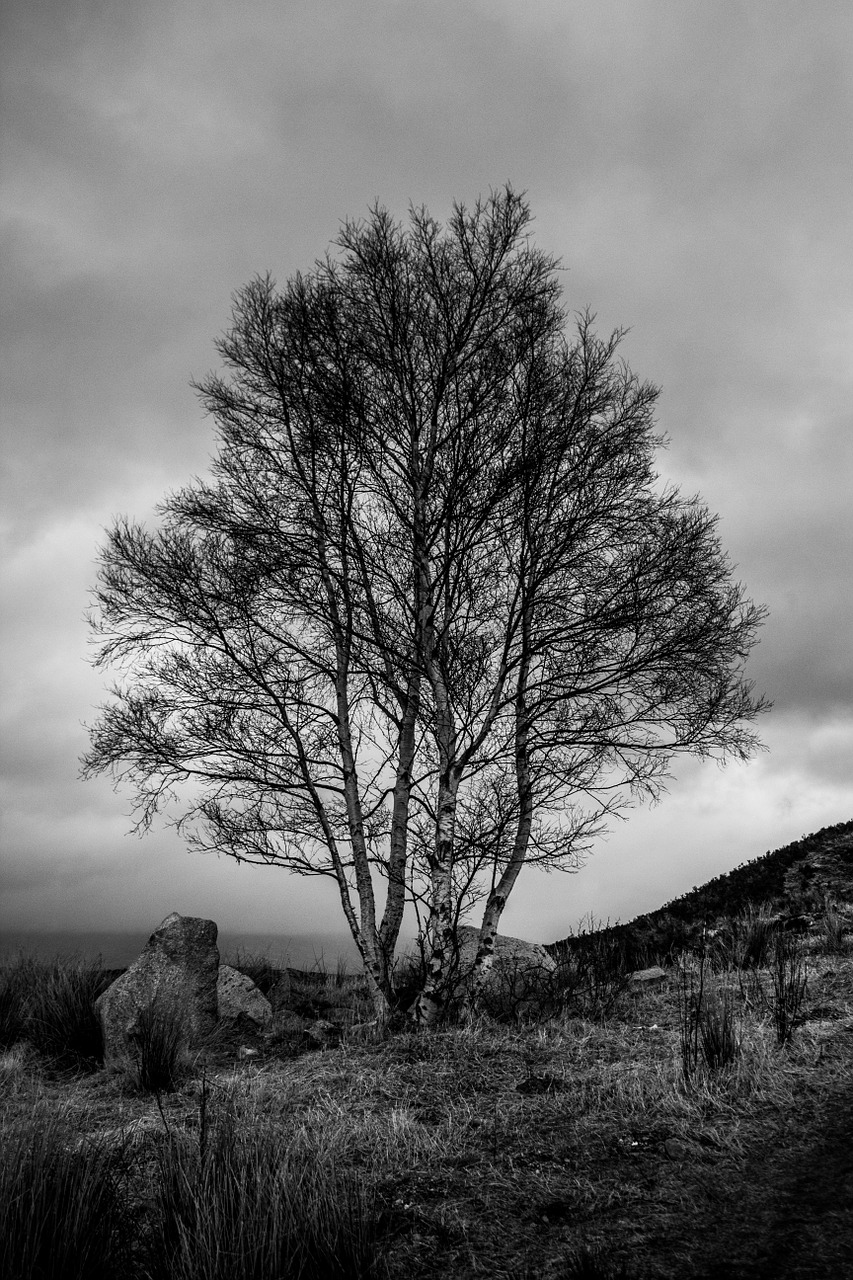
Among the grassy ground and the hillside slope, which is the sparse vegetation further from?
the hillside slope

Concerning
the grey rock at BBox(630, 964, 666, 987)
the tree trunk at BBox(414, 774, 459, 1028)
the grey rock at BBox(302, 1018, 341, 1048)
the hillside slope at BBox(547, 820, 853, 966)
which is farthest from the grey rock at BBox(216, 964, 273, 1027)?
the hillside slope at BBox(547, 820, 853, 966)

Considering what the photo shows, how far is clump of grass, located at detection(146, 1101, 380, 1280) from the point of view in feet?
11.4

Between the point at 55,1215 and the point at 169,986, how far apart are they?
231 inches

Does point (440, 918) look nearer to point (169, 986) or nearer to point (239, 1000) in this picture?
point (169, 986)

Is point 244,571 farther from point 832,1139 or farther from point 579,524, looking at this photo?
point 832,1139

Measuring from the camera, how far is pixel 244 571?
29.5 feet

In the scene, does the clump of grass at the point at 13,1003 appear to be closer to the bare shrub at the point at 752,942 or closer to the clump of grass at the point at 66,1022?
the clump of grass at the point at 66,1022

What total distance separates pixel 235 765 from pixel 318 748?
0.87 meters

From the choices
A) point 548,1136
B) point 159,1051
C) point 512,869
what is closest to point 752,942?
point 512,869

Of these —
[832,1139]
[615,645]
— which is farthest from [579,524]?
[832,1139]

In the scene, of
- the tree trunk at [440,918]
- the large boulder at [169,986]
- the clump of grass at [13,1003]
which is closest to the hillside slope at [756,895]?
the tree trunk at [440,918]

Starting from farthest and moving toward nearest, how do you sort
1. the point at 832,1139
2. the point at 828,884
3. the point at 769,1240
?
1. the point at 828,884
2. the point at 832,1139
3. the point at 769,1240

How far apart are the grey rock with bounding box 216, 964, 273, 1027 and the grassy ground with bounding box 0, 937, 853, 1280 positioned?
2165 mm

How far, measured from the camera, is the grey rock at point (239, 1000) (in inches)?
410
